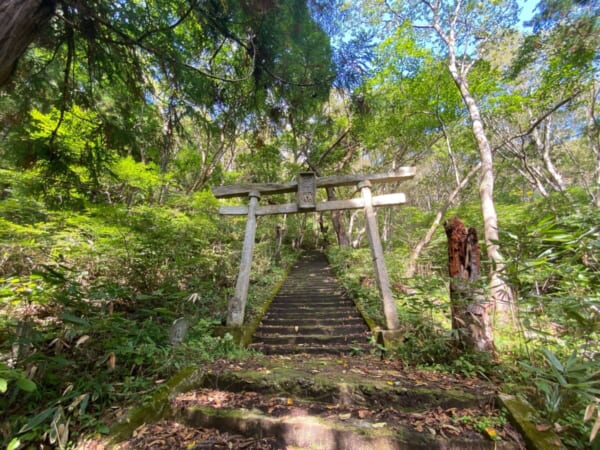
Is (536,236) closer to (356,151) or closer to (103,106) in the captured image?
(103,106)

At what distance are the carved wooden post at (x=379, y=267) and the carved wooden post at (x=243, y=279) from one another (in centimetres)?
206

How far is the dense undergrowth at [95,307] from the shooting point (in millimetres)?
1604

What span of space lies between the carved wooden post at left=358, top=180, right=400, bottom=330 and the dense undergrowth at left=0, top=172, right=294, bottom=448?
7.09 ft

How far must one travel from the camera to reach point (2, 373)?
4.15 ft

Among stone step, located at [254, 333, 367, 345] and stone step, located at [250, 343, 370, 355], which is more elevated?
stone step, located at [254, 333, 367, 345]

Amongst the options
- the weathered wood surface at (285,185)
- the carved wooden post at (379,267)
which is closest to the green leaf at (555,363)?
the carved wooden post at (379,267)

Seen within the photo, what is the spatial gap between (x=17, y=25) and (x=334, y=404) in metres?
3.67

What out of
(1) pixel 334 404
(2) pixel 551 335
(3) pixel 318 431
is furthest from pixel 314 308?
(2) pixel 551 335

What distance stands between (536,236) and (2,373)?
3582mm

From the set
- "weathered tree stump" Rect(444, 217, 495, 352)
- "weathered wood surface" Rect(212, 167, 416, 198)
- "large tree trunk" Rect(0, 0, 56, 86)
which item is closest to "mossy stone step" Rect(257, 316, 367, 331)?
"weathered tree stump" Rect(444, 217, 495, 352)

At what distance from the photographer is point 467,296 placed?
229 cm

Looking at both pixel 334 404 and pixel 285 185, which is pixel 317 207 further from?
pixel 334 404

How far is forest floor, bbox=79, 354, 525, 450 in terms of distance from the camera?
5.02 feet

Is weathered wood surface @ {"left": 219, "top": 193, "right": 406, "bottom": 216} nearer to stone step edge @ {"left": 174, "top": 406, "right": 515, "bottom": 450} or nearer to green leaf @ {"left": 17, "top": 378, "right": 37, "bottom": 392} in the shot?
stone step edge @ {"left": 174, "top": 406, "right": 515, "bottom": 450}
